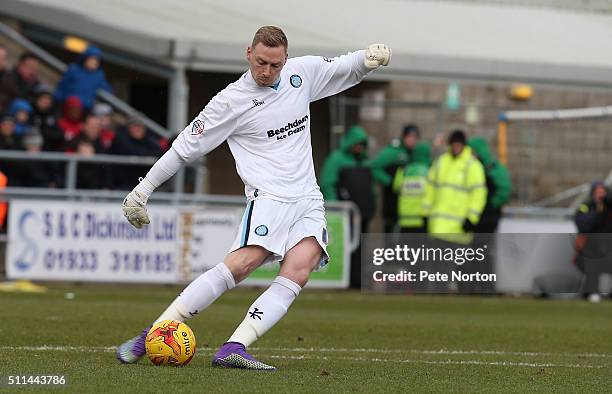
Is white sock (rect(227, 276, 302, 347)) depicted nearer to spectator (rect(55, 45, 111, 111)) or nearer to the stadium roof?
spectator (rect(55, 45, 111, 111))

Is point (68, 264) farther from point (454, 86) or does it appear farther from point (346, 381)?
point (346, 381)

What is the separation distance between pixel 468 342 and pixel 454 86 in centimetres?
1253

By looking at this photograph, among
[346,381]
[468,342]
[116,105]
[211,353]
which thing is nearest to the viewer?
[346,381]

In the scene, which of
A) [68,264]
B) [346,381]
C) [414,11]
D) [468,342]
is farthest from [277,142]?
[414,11]

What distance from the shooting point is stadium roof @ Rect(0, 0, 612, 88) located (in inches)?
907

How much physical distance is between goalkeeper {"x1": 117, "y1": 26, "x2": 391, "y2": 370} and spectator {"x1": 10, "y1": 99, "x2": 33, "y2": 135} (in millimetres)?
10917

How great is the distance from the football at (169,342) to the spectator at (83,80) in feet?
40.7

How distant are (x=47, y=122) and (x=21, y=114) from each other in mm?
658

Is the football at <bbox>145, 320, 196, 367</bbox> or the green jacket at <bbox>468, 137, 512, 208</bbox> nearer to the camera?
the football at <bbox>145, 320, 196, 367</bbox>

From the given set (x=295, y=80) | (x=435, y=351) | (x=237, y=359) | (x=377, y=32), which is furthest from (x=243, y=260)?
(x=377, y=32)

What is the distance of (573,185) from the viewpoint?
23656 mm

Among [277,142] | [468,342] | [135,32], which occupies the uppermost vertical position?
[135,32]

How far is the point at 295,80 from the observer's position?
8.75 m

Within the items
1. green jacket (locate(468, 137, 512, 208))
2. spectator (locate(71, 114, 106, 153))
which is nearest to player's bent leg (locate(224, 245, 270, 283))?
spectator (locate(71, 114, 106, 153))
